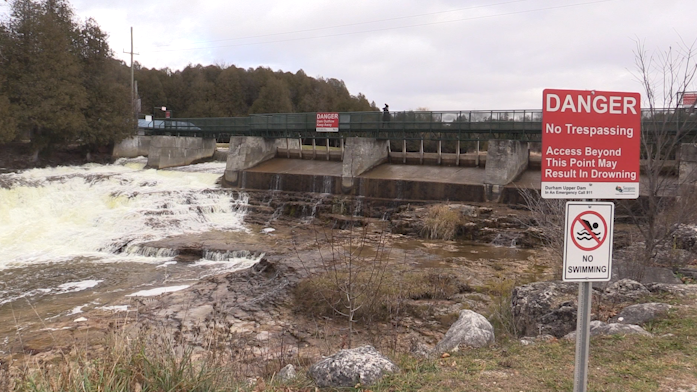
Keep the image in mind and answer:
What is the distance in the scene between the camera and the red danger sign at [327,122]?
27750 mm

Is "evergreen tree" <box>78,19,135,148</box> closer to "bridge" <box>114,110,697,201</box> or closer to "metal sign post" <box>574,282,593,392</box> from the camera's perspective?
"bridge" <box>114,110,697,201</box>

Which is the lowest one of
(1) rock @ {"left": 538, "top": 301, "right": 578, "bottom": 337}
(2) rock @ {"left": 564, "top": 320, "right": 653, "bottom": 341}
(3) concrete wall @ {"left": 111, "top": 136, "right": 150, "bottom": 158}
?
(1) rock @ {"left": 538, "top": 301, "right": 578, "bottom": 337}

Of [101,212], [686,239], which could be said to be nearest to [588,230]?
[686,239]

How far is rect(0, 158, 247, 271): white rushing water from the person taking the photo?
17.6 m

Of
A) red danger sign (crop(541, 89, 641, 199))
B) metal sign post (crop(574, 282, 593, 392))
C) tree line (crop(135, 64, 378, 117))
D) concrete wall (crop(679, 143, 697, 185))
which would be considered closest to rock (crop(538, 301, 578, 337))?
metal sign post (crop(574, 282, 593, 392))

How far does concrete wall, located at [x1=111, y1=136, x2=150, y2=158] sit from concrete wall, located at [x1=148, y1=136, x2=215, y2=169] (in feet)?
13.3

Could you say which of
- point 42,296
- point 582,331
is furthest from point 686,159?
point 42,296

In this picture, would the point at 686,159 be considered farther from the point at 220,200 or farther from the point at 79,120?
the point at 79,120

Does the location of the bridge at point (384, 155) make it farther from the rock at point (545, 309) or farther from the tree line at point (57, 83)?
the rock at point (545, 309)

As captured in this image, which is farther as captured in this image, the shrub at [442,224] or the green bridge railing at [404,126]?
the green bridge railing at [404,126]

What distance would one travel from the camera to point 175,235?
19.2m

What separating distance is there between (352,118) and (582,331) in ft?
80.5

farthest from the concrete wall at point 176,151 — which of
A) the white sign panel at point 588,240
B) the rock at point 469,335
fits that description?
the white sign panel at point 588,240

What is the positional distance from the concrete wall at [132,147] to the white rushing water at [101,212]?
7.51m
